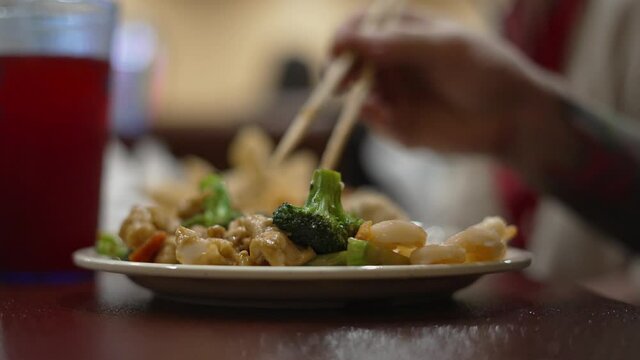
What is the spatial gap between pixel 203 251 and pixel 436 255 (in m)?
0.19

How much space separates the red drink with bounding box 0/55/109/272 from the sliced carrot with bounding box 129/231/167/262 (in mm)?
296

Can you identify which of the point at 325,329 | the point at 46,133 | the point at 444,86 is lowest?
the point at 325,329

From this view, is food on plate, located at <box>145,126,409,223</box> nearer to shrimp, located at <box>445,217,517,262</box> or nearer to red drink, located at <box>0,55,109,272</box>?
red drink, located at <box>0,55,109,272</box>

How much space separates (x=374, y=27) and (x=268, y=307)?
103cm

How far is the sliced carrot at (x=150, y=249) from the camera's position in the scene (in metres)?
0.81

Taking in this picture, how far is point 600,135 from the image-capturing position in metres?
1.71

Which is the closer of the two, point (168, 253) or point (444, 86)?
point (168, 253)

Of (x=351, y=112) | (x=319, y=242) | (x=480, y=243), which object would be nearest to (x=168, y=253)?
(x=319, y=242)

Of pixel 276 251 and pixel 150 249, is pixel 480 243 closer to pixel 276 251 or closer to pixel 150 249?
pixel 276 251

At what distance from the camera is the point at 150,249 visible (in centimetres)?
81

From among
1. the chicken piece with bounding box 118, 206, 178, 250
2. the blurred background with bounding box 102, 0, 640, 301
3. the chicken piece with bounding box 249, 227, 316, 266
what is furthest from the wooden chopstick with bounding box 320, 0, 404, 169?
the chicken piece with bounding box 249, 227, 316, 266

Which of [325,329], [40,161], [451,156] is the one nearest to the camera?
[325,329]

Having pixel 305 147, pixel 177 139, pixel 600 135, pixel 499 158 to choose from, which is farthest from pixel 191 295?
pixel 177 139

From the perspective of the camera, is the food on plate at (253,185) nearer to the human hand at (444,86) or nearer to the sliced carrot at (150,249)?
the human hand at (444,86)
